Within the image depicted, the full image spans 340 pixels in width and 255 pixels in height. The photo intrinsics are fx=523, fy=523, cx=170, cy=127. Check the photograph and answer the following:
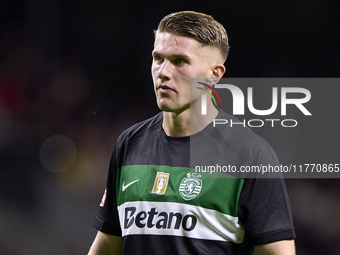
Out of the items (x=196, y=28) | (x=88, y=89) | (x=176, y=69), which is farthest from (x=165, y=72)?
(x=88, y=89)

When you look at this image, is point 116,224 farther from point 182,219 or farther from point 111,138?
point 111,138

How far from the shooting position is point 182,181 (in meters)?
2.35

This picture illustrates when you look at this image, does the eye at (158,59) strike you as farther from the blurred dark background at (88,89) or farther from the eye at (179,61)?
the blurred dark background at (88,89)

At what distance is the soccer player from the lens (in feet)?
7.37

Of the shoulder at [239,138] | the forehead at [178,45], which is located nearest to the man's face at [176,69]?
the forehead at [178,45]

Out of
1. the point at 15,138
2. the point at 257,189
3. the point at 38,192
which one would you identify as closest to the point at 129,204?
the point at 257,189

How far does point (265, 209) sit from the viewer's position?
2230 millimetres

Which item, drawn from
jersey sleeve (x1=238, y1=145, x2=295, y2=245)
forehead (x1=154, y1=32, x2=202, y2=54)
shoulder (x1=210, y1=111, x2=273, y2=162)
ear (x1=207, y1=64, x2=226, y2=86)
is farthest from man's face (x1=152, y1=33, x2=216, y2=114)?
jersey sleeve (x1=238, y1=145, x2=295, y2=245)

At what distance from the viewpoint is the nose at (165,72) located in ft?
7.75

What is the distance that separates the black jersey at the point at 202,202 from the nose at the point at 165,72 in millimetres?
304

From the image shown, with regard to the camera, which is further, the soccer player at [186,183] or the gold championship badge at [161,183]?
the gold championship badge at [161,183]

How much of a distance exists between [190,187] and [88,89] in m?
4.07

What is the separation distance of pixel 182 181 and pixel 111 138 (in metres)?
3.78

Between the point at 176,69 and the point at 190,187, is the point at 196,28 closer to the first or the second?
the point at 176,69
